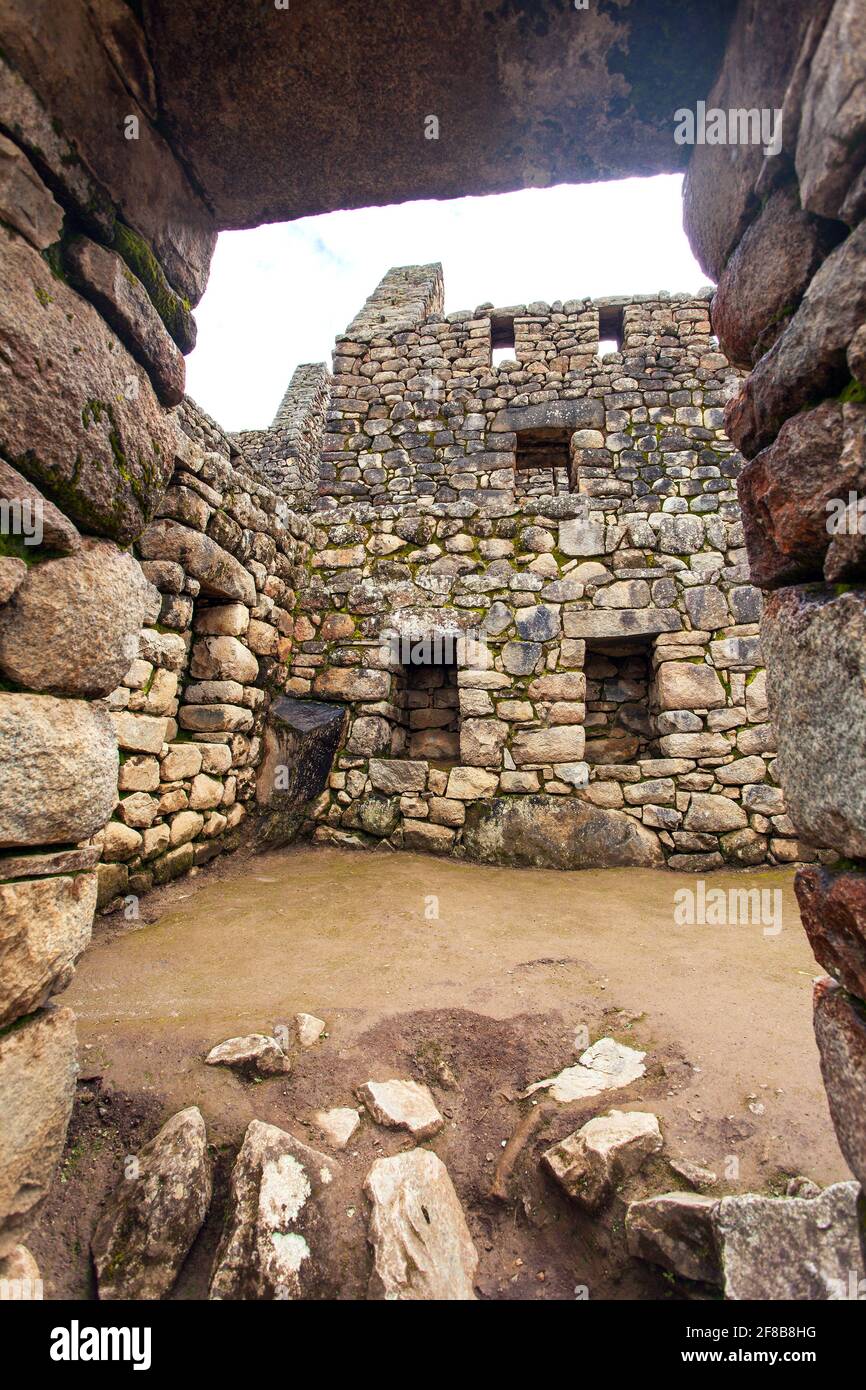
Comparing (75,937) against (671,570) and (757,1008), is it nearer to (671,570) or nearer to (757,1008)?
(757,1008)

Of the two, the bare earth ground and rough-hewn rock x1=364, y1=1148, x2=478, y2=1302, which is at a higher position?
the bare earth ground

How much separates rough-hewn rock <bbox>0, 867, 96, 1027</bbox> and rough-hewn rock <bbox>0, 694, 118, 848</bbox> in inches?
3.8

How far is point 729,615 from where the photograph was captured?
5207mm

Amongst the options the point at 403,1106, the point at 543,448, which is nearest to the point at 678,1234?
the point at 403,1106

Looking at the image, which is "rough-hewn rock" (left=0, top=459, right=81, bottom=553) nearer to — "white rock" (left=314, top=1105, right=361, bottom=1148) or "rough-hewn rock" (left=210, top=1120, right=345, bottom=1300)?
"rough-hewn rock" (left=210, top=1120, right=345, bottom=1300)

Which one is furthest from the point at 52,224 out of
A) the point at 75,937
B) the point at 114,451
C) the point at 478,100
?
the point at 75,937

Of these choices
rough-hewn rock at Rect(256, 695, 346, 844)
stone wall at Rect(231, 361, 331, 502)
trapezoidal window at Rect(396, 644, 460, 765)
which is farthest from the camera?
stone wall at Rect(231, 361, 331, 502)

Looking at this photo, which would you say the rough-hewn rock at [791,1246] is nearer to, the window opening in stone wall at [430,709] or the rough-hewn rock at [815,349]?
the rough-hewn rock at [815,349]

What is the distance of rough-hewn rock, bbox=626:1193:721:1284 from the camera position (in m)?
1.43

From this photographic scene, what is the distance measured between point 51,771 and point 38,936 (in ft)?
1.10

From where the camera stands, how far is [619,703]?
18.2 feet

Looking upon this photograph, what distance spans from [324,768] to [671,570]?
3.38 m

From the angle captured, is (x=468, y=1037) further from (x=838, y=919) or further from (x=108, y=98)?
(x=108, y=98)

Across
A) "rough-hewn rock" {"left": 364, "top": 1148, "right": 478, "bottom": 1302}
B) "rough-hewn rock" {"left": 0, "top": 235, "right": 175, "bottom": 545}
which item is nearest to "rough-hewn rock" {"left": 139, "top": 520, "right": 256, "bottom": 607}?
"rough-hewn rock" {"left": 0, "top": 235, "right": 175, "bottom": 545}
